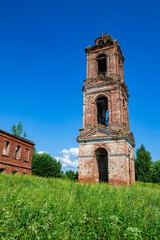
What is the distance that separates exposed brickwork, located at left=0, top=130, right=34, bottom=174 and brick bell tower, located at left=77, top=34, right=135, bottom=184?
799 centimetres

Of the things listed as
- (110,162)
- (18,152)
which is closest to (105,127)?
(110,162)

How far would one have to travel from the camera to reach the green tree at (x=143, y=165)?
3802cm

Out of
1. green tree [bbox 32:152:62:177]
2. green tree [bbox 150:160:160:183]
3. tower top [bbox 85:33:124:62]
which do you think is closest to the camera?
tower top [bbox 85:33:124:62]

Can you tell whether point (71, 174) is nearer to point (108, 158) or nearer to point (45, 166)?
point (45, 166)

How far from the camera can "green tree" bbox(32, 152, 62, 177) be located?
85.6 feet

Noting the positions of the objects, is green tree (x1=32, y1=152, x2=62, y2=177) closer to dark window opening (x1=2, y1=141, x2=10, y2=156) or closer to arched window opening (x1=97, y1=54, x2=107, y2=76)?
dark window opening (x1=2, y1=141, x2=10, y2=156)

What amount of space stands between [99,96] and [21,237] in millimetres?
16625

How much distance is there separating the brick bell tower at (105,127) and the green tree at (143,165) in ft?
74.5

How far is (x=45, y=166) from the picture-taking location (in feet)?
86.9

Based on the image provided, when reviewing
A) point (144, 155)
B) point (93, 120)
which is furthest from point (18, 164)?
point (144, 155)

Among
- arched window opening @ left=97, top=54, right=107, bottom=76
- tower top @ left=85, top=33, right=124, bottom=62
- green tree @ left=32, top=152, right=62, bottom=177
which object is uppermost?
tower top @ left=85, top=33, right=124, bottom=62

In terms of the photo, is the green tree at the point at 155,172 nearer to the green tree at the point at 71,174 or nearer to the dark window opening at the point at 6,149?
the green tree at the point at 71,174

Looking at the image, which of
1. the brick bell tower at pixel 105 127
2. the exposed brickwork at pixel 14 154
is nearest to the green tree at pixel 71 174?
the exposed brickwork at pixel 14 154

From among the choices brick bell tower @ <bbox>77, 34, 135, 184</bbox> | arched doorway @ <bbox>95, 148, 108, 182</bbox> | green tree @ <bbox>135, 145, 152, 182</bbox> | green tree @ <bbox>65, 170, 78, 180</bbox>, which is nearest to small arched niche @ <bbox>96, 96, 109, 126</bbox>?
brick bell tower @ <bbox>77, 34, 135, 184</bbox>
